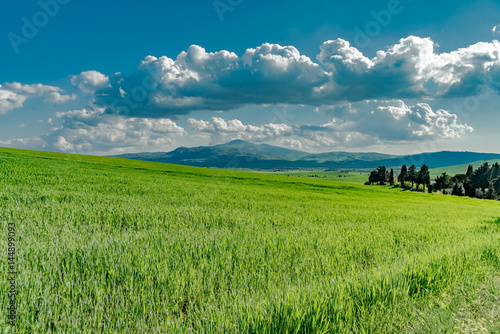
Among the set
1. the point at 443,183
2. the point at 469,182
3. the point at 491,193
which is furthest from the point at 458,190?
the point at 443,183

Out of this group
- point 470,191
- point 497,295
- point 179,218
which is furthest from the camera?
point 470,191

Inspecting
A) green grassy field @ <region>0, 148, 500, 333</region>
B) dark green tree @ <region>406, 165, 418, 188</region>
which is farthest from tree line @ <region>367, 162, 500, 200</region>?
green grassy field @ <region>0, 148, 500, 333</region>

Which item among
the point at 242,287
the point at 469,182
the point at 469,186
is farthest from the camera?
the point at 469,182

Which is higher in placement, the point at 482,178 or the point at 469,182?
the point at 482,178

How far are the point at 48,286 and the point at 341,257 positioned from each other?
514cm

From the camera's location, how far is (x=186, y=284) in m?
3.67

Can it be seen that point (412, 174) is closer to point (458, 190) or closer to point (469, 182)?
point (469, 182)

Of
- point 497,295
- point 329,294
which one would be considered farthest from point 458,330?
point 497,295

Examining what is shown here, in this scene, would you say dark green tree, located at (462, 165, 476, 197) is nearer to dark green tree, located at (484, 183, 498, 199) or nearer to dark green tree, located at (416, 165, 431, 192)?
dark green tree, located at (484, 183, 498, 199)

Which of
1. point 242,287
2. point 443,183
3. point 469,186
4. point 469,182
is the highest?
point 242,287

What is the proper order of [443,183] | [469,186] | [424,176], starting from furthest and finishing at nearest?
[443,183]
[424,176]
[469,186]

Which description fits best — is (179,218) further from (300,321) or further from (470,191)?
(470,191)

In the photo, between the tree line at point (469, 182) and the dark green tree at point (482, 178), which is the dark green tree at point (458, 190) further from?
the dark green tree at point (482, 178)

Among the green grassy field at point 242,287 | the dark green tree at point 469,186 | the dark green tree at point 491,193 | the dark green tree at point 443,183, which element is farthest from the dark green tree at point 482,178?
the green grassy field at point 242,287
